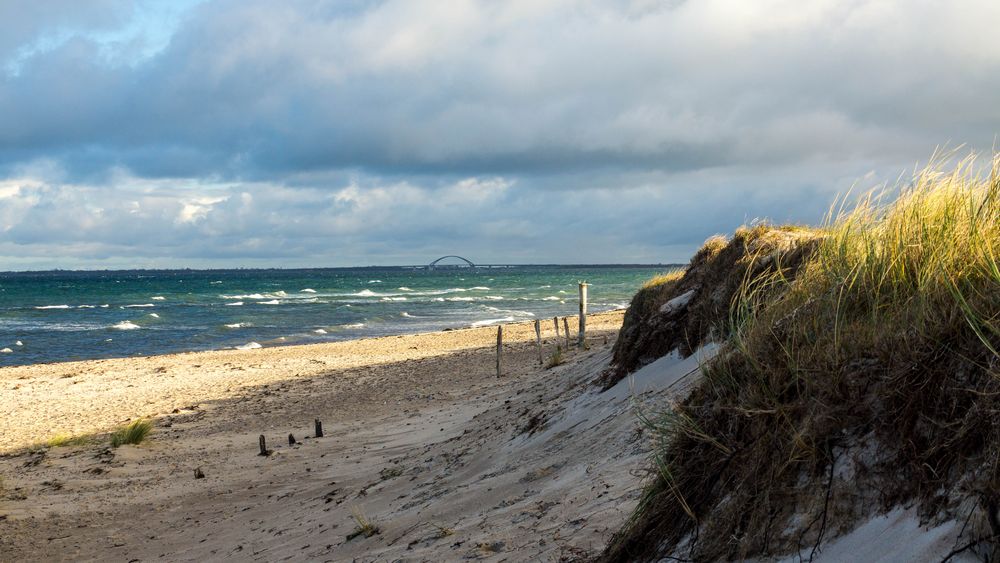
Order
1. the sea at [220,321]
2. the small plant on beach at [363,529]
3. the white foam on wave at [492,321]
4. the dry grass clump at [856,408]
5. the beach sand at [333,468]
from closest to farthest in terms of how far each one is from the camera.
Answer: the dry grass clump at [856,408], the beach sand at [333,468], the small plant on beach at [363,529], the sea at [220,321], the white foam on wave at [492,321]

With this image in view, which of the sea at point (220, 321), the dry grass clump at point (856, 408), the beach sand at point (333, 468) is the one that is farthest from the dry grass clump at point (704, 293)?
the sea at point (220, 321)

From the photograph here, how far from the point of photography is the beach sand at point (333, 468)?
514 centimetres

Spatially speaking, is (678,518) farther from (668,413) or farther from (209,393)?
(209,393)

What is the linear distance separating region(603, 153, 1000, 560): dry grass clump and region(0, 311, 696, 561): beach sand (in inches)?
34.7

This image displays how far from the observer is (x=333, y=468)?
10352mm

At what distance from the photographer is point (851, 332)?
3.21 meters

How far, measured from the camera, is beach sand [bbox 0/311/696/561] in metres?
5.14

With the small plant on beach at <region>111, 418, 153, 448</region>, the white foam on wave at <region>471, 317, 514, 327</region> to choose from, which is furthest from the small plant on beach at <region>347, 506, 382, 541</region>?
the white foam on wave at <region>471, 317, 514, 327</region>

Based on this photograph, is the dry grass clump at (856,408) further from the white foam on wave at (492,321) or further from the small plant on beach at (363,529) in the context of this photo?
the white foam on wave at (492,321)

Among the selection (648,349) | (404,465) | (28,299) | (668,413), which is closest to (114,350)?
(404,465)

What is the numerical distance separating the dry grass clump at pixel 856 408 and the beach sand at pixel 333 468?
0.88m

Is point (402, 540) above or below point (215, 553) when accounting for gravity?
above

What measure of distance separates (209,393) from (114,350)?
1753 centimetres

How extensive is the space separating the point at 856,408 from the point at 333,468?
8.52 meters
